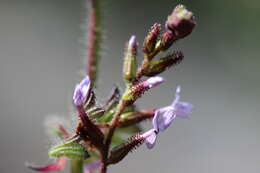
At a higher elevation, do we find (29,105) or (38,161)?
(29,105)

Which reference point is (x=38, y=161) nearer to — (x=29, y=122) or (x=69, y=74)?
(x=29, y=122)

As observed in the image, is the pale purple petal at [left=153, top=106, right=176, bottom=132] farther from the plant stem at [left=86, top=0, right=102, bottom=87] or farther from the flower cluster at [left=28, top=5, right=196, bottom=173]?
the plant stem at [left=86, top=0, right=102, bottom=87]

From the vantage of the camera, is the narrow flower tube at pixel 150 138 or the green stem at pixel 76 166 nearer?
the narrow flower tube at pixel 150 138

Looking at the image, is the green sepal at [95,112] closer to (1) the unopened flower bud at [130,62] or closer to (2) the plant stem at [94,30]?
(1) the unopened flower bud at [130,62]

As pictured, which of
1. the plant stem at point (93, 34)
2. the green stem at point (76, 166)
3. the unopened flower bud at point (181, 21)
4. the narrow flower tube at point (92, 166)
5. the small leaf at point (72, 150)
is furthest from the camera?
the plant stem at point (93, 34)

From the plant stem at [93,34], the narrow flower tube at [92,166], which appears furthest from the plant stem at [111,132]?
the plant stem at [93,34]

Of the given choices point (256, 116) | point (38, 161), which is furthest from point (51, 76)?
point (256, 116)

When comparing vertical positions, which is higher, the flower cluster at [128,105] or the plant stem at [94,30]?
the plant stem at [94,30]
